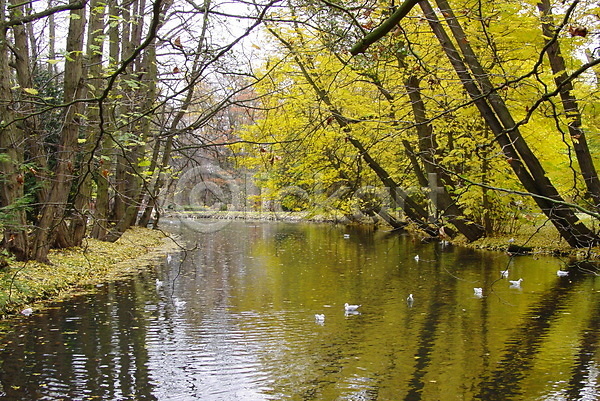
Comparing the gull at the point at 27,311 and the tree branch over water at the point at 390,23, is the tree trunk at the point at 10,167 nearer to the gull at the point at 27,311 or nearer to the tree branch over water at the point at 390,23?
the gull at the point at 27,311

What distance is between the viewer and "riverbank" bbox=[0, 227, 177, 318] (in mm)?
8805

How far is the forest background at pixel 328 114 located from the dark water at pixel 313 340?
4.46ft

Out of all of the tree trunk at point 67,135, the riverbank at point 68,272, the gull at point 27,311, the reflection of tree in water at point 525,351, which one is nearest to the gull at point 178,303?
the riverbank at point 68,272

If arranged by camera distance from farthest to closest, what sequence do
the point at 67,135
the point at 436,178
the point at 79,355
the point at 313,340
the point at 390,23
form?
the point at 436,178 → the point at 67,135 → the point at 313,340 → the point at 79,355 → the point at 390,23

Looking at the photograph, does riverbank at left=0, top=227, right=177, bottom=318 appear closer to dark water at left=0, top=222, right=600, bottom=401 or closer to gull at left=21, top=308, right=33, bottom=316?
gull at left=21, top=308, right=33, bottom=316

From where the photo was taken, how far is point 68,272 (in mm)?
11695

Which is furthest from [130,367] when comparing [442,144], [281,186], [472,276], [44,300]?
[281,186]

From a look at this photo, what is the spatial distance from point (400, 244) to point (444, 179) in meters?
3.39

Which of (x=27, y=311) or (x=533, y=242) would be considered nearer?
(x=27, y=311)

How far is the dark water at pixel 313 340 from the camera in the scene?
5.91 meters

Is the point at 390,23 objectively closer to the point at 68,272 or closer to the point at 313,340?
the point at 313,340

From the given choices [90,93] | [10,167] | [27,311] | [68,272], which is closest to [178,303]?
[27,311]

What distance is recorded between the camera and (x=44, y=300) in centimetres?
970

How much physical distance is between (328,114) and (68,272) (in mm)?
7088
